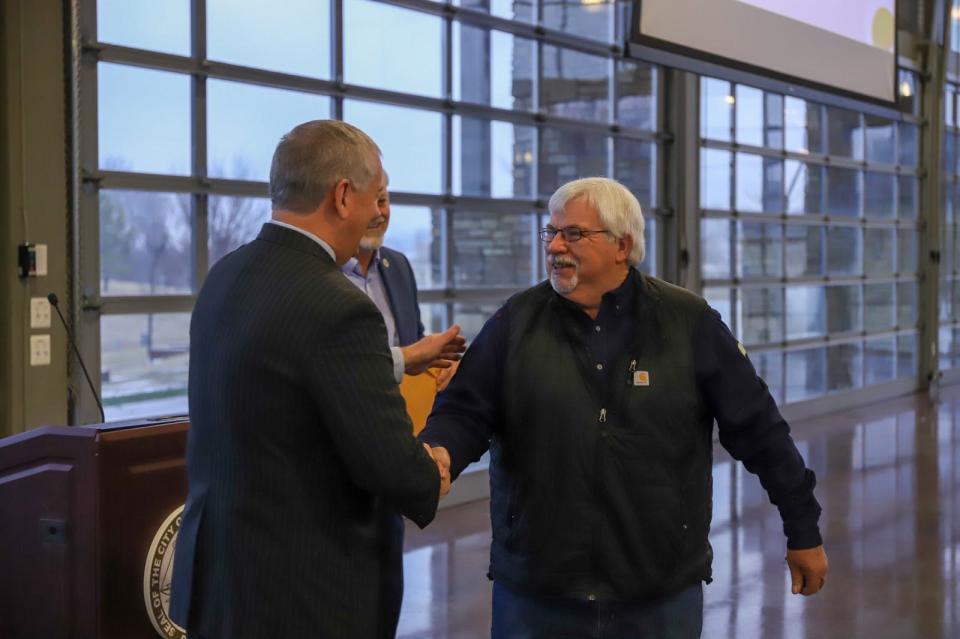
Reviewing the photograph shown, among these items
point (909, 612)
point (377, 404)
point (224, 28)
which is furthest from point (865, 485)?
point (377, 404)

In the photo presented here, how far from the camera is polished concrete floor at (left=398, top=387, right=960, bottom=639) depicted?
4582 mm

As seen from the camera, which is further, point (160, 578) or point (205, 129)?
point (205, 129)

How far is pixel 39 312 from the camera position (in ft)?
16.0

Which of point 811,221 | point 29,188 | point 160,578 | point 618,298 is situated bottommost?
point 160,578

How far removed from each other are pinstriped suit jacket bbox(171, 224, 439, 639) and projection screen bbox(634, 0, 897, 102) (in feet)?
16.7

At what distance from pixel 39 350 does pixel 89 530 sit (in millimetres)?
2412

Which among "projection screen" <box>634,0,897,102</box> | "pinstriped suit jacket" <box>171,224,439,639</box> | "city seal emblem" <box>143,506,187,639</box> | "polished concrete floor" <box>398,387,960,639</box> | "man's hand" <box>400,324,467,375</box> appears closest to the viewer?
"pinstriped suit jacket" <box>171,224,439,639</box>

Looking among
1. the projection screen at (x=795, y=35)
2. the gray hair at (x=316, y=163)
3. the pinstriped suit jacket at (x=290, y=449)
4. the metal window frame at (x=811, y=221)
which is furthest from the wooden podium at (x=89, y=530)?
the metal window frame at (x=811, y=221)

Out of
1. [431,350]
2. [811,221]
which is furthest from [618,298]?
[811,221]

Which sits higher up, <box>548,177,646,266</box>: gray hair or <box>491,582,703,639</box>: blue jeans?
<box>548,177,646,266</box>: gray hair

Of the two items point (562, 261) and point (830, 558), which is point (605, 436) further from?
point (830, 558)

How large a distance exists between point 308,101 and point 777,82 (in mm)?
3700

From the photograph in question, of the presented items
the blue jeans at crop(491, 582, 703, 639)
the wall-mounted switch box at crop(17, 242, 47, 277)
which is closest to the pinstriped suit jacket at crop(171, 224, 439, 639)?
the blue jeans at crop(491, 582, 703, 639)

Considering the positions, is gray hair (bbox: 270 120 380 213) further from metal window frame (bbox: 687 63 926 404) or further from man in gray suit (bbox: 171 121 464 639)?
metal window frame (bbox: 687 63 926 404)
